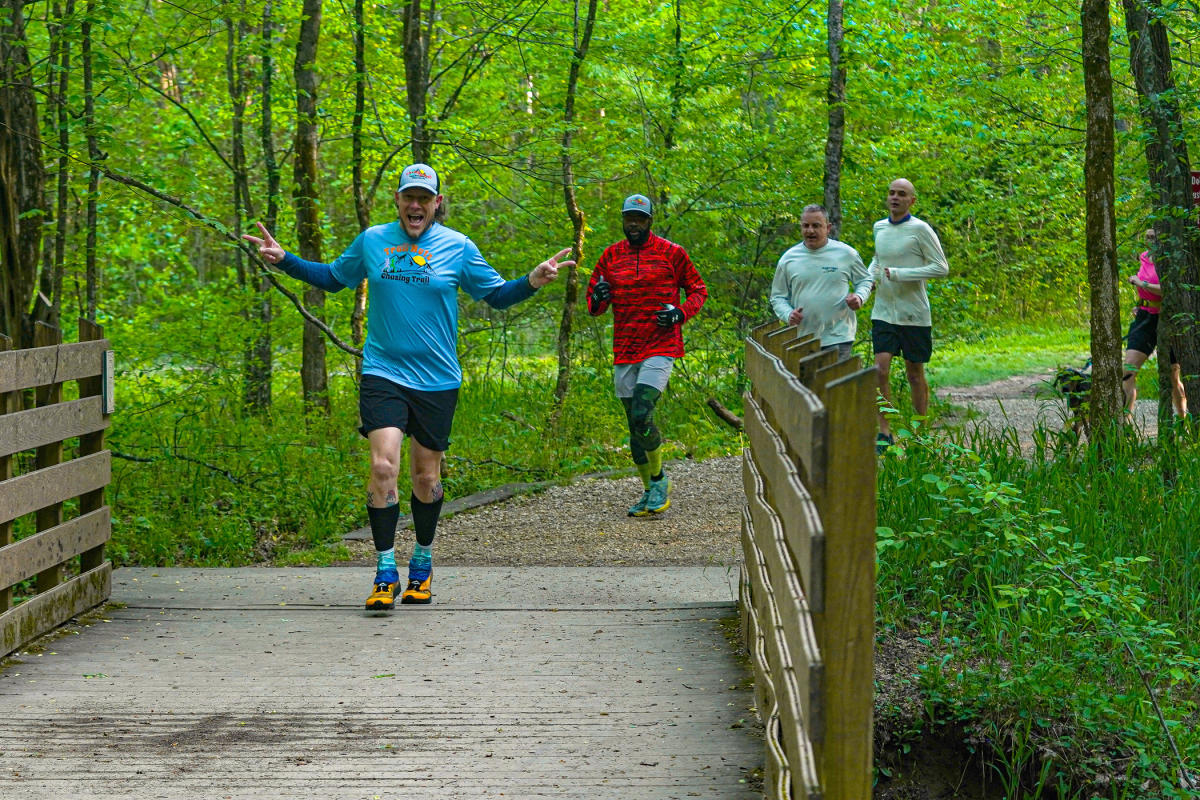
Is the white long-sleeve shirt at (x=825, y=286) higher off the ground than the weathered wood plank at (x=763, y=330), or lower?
higher

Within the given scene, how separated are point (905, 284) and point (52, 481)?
7.07m

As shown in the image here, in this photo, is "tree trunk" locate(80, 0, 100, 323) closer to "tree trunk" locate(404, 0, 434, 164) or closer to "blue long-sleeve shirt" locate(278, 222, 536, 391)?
"blue long-sleeve shirt" locate(278, 222, 536, 391)

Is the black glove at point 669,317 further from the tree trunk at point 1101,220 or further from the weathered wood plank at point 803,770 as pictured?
the weathered wood plank at point 803,770

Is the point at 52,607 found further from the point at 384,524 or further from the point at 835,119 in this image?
the point at 835,119

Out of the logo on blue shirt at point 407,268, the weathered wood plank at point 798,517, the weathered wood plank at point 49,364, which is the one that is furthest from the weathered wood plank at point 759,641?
the weathered wood plank at point 49,364

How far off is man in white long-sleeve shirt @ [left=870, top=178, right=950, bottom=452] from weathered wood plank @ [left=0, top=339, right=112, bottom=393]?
627cm

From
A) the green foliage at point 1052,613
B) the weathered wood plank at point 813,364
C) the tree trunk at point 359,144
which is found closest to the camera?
the weathered wood plank at point 813,364

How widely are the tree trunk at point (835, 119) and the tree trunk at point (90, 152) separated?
6690 millimetres

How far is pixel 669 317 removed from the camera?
8.87 meters

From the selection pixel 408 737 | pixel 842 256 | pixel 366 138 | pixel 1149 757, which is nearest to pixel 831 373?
pixel 408 737

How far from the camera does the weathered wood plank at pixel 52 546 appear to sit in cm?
536

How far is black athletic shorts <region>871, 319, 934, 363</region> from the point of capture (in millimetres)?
10570

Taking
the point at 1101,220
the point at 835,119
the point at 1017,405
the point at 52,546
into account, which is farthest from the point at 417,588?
the point at 1017,405

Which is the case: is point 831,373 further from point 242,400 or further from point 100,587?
point 242,400
